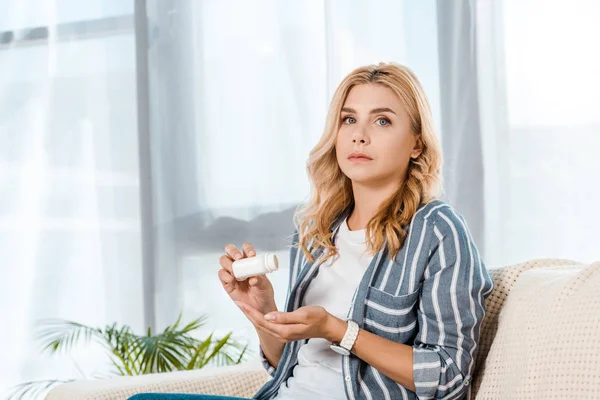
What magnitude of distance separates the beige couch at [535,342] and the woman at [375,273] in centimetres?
6

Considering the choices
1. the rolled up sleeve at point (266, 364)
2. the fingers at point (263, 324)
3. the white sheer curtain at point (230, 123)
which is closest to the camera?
the fingers at point (263, 324)

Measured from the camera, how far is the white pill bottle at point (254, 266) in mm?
1275

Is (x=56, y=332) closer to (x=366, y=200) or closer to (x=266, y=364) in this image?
(x=266, y=364)

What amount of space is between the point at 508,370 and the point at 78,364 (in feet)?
6.80

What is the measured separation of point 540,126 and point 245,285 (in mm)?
1297

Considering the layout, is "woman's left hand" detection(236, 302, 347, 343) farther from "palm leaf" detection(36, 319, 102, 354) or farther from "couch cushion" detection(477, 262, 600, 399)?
"palm leaf" detection(36, 319, 102, 354)

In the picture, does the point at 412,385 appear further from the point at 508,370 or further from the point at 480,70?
the point at 480,70

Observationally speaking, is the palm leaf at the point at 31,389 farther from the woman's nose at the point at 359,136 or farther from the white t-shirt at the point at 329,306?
the woman's nose at the point at 359,136

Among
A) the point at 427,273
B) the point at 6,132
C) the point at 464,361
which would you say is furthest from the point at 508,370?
the point at 6,132

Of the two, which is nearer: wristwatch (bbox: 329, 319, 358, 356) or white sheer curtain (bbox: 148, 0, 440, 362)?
wristwatch (bbox: 329, 319, 358, 356)

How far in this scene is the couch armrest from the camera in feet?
4.90

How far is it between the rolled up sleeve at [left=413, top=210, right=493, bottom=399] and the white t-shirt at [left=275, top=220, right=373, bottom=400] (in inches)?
6.1

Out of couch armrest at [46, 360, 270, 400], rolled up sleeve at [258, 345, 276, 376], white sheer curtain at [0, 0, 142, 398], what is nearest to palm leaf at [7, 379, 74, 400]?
white sheer curtain at [0, 0, 142, 398]

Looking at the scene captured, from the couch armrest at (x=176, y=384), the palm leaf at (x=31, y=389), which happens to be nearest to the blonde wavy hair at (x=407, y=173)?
the couch armrest at (x=176, y=384)
